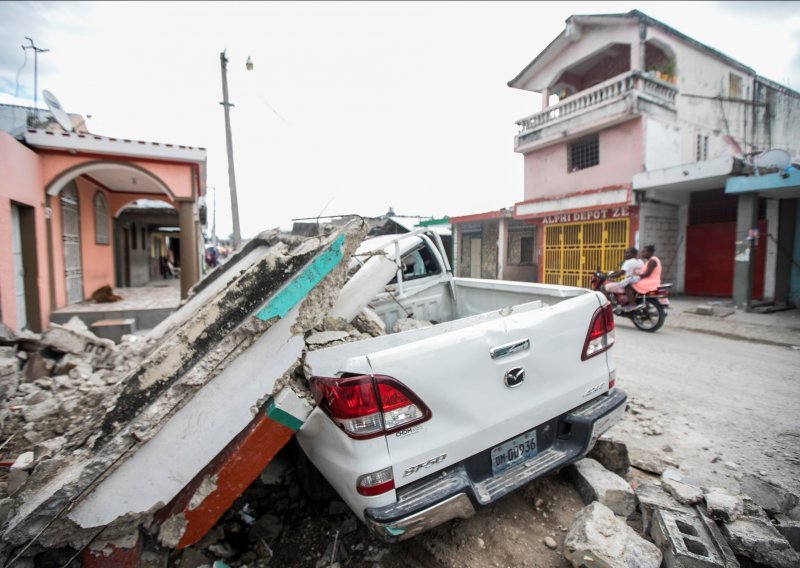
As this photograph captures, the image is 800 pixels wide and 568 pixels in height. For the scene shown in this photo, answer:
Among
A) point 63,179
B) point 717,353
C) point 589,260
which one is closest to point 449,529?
point 717,353

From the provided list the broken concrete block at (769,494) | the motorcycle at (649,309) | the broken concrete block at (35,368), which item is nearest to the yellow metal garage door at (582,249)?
the motorcycle at (649,309)

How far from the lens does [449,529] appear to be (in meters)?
2.09

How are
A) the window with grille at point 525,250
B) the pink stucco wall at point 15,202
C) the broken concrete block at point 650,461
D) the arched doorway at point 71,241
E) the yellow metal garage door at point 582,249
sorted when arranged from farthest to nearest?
the window with grille at point 525,250, the yellow metal garage door at point 582,249, the arched doorway at point 71,241, the pink stucco wall at point 15,202, the broken concrete block at point 650,461

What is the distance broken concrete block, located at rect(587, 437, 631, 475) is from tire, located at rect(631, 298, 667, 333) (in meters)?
5.38

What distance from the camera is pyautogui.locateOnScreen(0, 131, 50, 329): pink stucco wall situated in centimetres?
551

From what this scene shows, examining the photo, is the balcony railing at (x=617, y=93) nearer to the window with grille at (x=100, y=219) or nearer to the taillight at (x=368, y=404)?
the taillight at (x=368, y=404)

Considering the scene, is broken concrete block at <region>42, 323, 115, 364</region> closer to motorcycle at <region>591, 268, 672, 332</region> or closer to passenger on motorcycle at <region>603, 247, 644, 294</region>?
motorcycle at <region>591, 268, 672, 332</region>

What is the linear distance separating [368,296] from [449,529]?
4.53ft

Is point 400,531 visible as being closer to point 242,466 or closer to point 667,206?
point 242,466

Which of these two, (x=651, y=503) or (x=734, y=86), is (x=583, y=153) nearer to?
(x=734, y=86)

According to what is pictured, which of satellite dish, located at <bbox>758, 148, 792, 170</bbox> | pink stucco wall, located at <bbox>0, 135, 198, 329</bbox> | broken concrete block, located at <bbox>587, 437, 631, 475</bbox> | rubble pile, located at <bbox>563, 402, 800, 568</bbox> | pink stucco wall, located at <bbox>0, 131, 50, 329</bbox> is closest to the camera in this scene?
rubble pile, located at <bbox>563, 402, 800, 568</bbox>

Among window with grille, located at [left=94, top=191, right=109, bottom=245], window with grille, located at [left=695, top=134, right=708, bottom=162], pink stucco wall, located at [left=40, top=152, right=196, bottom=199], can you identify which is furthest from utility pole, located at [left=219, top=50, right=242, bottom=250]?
window with grille, located at [left=695, top=134, right=708, bottom=162]

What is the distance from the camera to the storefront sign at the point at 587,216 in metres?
12.1

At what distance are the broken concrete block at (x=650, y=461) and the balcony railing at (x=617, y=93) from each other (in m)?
12.6
